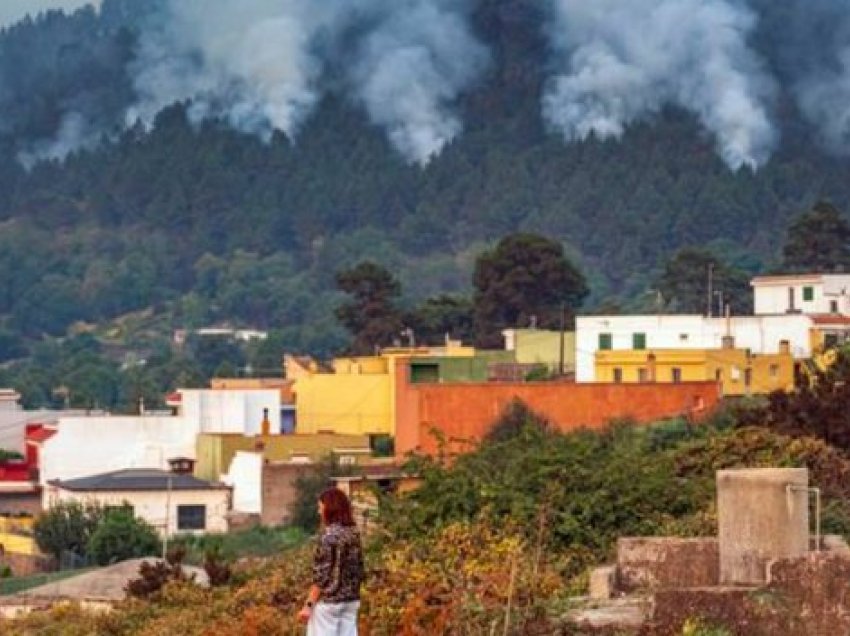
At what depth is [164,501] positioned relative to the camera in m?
48.9

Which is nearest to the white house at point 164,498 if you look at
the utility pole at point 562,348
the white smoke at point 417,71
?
the utility pole at point 562,348

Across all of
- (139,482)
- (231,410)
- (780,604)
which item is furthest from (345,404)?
(780,604)

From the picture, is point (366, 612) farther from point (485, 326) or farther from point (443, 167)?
point (443, 167)

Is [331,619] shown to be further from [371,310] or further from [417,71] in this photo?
[417,71]

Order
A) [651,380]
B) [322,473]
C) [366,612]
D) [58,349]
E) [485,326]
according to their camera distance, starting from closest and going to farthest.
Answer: [366,612] → [322,473] → [651,380] → [485,326] → [58,349]

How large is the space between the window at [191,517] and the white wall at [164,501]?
2.4 inches

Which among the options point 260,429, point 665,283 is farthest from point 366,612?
point 665,283

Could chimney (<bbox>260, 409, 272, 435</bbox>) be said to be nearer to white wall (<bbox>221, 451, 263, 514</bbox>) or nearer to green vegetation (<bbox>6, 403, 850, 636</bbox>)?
white wall (<bbox>221, 451, 263, 514</bbox>)

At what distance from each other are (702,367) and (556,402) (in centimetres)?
703

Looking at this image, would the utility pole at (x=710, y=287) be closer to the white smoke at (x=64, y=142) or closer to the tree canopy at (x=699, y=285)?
the tree canopy at (x=699, y=285)

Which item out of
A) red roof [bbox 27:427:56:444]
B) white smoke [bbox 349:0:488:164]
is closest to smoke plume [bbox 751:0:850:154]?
white smoke [bbox 349:0:488:164]

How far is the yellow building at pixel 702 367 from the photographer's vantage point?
49.8 m

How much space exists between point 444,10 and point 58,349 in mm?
48638

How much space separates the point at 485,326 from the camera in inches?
2630
